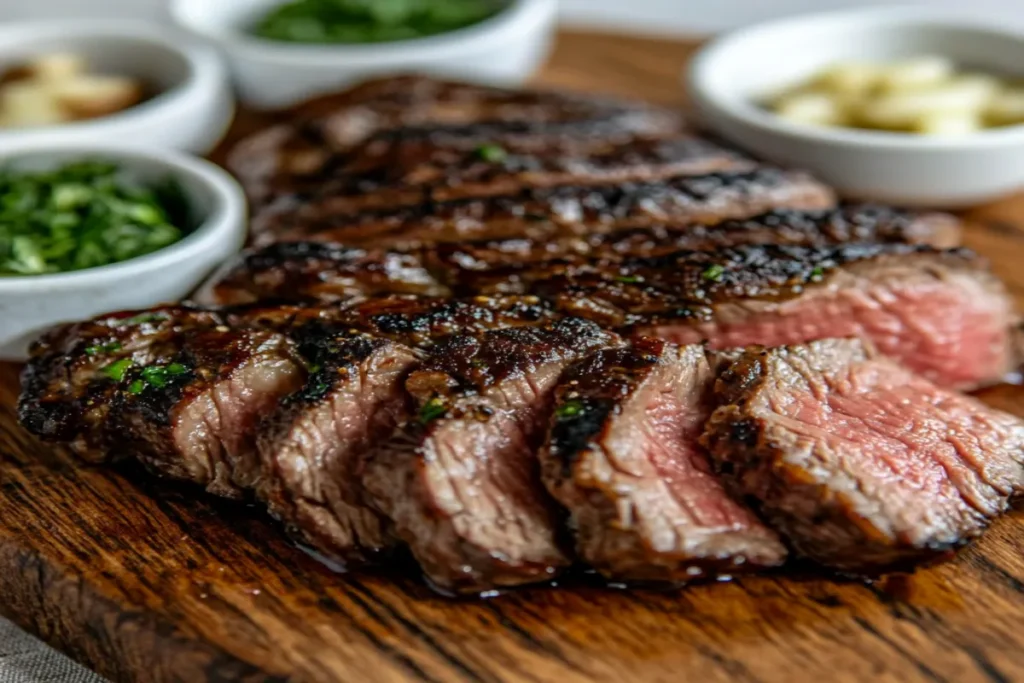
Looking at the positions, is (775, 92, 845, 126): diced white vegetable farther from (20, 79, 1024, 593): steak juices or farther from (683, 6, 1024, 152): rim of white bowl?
(20, 79, 1024, 593): steak juices

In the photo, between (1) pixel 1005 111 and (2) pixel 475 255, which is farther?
(1) pixel 1005 111

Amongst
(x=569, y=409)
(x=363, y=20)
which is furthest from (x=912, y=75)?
(x=569, y=409)

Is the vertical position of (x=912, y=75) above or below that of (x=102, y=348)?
above

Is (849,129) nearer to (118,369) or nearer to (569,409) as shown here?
(569,409)

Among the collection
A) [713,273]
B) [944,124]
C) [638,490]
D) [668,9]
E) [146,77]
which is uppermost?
[944,124]

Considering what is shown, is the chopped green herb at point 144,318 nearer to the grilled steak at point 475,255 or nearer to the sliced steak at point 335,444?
the grilled steak at point 475,255

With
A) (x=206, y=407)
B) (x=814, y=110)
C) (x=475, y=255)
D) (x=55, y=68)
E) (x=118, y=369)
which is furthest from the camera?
(x=55, y=68)

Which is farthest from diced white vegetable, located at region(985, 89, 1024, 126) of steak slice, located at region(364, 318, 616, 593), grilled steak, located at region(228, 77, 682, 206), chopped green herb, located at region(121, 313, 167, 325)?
chopped green herb, located at region(121, 313, 167, 325)

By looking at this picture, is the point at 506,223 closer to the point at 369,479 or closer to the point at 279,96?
the point at 369,479

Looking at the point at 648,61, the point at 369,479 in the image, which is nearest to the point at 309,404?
the point at 369,479

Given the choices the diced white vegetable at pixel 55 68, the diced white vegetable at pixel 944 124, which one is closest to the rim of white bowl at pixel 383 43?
the diced white vegetable at pixel 55 68
